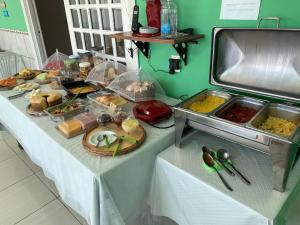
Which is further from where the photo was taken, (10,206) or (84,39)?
(84,39)

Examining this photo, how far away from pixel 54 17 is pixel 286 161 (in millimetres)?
3383

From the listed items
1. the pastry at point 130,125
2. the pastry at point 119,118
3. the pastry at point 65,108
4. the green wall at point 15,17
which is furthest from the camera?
the green wall at point 15,17

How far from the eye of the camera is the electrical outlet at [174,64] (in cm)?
133

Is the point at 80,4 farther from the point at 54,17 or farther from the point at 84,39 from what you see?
the point at 54,17

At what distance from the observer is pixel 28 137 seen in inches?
53.0

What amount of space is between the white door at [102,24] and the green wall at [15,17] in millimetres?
1231

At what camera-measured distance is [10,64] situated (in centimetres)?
315

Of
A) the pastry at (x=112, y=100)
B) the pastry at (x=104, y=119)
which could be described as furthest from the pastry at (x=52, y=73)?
the pastry at (x=104, y=119)

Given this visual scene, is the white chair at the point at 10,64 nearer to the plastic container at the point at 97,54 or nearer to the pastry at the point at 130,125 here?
the plastic container at the point at 97,54

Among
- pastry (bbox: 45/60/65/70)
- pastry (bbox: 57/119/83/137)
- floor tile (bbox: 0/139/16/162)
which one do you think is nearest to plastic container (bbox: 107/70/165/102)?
pastry (bbox: 57/119/83/137)

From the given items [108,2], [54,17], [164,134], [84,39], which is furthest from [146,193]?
[54,17]

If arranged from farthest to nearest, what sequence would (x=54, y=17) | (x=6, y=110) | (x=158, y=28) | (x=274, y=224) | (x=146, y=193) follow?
(x=54, y=17) < (x=6, y=110) < (x=158, y=28) < (x=146, y=193) < (x=274, y=224)

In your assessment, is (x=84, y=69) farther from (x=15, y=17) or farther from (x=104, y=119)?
(x=15, y=17)

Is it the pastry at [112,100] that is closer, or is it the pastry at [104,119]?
the pastry at [104,119]
